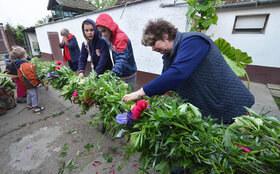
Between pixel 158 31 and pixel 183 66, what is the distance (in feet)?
1.55

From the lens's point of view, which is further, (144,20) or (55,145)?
(144,20)

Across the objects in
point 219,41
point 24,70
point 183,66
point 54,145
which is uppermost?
point 219,41

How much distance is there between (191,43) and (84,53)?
2.37 metres

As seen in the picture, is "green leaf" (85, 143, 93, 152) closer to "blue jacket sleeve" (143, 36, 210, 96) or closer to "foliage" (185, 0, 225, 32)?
"blue jacket sleeve" (143, 36, 210, 96)

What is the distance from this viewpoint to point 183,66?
108 centimetres

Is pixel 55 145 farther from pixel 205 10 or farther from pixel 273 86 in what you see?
pixel 273 86

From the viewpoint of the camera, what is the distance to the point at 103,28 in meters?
2.15

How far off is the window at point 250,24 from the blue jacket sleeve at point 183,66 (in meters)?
5.90

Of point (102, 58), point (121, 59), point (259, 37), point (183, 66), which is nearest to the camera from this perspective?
point (183, 66)

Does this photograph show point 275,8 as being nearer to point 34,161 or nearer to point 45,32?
point 34,161

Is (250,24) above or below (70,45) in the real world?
above

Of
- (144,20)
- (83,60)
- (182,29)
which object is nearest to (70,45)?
(83,60)

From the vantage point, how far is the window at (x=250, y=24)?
5152mm

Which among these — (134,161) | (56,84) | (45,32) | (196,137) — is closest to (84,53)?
(56,84)
